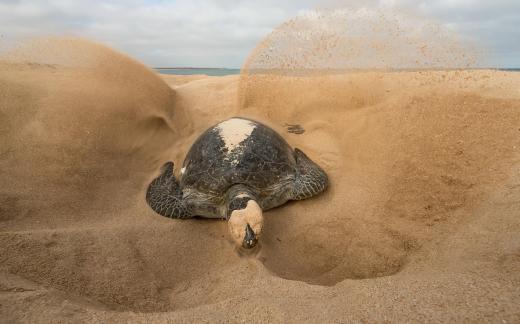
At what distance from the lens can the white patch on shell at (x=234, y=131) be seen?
4.00 metres

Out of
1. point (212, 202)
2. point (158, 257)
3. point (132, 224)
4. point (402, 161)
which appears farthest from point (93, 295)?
point (402, 161)

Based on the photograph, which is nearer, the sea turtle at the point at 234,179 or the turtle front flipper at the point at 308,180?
the sea turtle at the point at 234,179

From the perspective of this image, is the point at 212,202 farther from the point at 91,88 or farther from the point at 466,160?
the point at 91,88

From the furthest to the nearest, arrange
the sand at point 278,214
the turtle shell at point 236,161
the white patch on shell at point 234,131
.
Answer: the white patch on shell at point 234,131, the turtle shell at point 236,161, the sand at point 278,214

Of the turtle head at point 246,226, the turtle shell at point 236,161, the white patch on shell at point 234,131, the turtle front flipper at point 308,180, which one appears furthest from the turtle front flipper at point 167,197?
the turtle front flipper at point 308,180

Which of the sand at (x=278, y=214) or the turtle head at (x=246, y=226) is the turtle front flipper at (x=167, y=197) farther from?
the turtle head at (x=246, y=226)

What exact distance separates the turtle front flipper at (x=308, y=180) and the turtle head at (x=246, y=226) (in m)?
0.87

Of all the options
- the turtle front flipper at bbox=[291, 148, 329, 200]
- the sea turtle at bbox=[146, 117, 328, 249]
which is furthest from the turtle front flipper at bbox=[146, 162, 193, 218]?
the turtle front flipper at bbox=[291, 148, 329, 200]

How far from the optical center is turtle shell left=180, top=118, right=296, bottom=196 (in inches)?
144

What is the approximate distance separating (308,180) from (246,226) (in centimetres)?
133

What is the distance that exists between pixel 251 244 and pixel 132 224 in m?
1.42

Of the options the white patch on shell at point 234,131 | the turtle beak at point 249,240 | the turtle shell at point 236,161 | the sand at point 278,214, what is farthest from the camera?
the white patch on shell at point 234,131

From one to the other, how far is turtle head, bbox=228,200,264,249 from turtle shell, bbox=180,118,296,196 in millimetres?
642

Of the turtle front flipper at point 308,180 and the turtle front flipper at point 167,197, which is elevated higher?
the turtle front flipper at point 308,180
